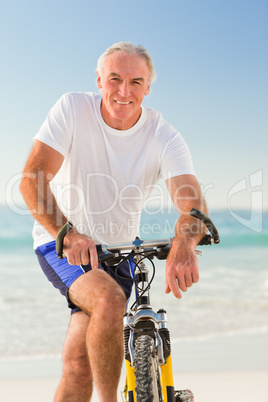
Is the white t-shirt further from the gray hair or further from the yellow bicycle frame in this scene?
the yellow bicycle frame

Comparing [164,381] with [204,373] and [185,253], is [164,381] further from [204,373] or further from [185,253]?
[204,373]

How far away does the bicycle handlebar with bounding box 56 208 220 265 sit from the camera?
80.9 inches

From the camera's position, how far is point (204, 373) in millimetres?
4582

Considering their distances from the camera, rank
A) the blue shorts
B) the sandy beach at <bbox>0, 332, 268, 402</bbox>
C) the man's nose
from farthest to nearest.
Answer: the sandy beach at <bbox>0, 332, 268, 402</bbox>, the man's nose, the blue shorts

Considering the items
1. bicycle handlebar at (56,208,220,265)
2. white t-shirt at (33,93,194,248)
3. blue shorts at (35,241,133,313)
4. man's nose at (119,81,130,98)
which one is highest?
man's nose at (119,81,130,98)

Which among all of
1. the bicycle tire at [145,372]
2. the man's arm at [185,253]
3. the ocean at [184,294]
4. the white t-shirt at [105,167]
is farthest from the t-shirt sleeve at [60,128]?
the ocean at [184,294]

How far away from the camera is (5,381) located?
4527 millimetres

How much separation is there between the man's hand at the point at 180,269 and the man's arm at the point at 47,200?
0.92 ft

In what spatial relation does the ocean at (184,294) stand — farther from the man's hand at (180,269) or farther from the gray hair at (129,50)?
the man's hand at (180,269)

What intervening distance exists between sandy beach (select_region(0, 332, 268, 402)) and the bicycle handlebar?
7.27 ft

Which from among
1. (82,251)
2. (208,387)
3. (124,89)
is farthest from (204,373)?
(82,251)

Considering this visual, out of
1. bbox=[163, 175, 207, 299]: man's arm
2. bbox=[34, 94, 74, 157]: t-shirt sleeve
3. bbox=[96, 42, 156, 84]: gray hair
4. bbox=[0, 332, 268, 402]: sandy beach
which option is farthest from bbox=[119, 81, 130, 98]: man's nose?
bbox=[0, 332, 268, 402]: sandy beach

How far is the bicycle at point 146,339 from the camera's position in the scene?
6.38 feet

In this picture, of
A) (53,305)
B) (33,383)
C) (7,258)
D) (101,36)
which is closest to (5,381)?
(33,383)
